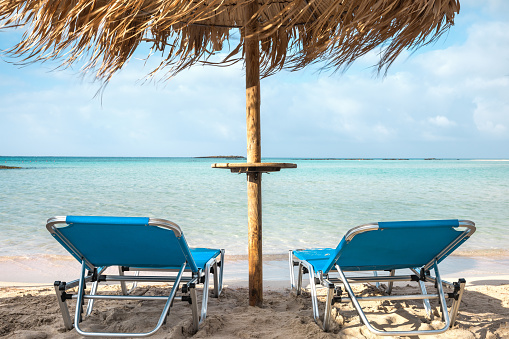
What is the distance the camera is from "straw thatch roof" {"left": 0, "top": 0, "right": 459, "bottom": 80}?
2199 mm

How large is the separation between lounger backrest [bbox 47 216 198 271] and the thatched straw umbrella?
24.4 inches

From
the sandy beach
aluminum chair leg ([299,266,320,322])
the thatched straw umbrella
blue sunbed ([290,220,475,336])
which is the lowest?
the sandy beach

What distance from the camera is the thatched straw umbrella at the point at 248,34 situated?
221cm

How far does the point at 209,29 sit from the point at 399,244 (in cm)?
227

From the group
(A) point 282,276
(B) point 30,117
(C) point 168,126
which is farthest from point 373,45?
(B) point 30,117

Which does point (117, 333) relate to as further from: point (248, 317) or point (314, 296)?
point (314, 296)

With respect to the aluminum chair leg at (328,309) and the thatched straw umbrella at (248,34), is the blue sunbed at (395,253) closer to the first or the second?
the aluminum chair leg at (328,309)

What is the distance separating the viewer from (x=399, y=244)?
2170 millimetres

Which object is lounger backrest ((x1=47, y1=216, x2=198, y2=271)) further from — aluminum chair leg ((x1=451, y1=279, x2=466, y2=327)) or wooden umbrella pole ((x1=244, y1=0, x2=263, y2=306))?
aluminum chair leg ((x1=451, y1=279, x2=466, y2=327))

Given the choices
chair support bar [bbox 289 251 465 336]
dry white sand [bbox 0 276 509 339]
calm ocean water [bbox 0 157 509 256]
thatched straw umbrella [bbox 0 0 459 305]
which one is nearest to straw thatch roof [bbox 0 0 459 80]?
thatched straw umbrella [bbox 0 0 459 305]

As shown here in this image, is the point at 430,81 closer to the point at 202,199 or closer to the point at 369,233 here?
the point at 202,199

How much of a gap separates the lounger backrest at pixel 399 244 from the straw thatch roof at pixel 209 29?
1.14 metres

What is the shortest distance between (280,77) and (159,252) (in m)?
1.82

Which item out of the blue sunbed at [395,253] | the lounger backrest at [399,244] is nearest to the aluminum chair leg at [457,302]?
the blue sunbed at [395,253]
